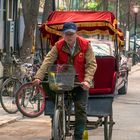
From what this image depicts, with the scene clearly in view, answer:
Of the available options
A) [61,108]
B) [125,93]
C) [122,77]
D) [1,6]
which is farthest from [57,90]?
[1,6]

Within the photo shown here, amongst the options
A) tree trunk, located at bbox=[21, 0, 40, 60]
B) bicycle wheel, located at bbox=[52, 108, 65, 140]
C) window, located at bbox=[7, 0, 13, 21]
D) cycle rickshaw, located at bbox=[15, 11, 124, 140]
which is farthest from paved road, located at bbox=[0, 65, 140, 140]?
window, located at bbox=[7, 0, 13, 21]

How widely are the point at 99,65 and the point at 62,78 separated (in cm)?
177

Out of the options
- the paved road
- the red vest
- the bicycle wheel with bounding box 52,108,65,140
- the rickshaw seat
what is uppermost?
the red vest

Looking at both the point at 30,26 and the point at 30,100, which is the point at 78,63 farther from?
the point at 30,26

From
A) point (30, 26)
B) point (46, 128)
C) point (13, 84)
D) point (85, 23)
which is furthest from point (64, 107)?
point (30, 26)

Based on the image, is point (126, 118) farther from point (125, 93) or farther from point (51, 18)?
point (125, 93)

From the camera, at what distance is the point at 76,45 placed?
7973 millimetres

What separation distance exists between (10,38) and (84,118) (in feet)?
49.7

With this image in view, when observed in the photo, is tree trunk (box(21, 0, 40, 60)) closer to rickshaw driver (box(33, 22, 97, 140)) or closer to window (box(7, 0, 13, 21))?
window (box(7, 0, 13, 21))

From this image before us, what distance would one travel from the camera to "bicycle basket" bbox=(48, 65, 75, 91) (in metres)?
7.68

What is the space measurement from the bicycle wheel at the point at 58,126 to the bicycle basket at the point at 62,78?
323mm

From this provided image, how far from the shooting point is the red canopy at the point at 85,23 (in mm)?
10266

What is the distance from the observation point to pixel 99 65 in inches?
370

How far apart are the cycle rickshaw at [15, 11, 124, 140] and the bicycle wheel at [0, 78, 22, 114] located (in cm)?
188
